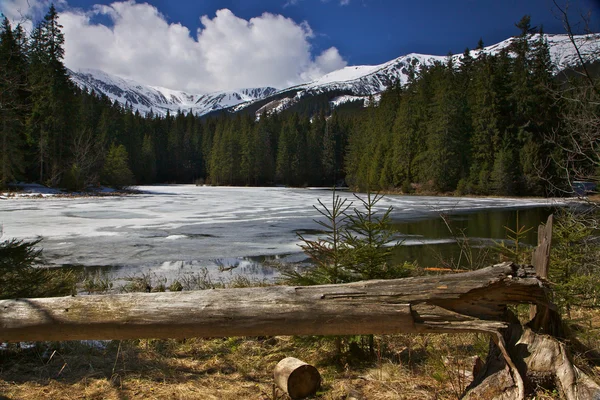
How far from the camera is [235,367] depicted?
4055mm

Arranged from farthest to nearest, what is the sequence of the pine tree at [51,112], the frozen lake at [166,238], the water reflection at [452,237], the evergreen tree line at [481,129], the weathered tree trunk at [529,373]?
the evergreen tree line at [481,129]
the pine tree at [51,112]
the water reflection at [452,237]
the frozen lake at [166,238]
the weathered tree trunk at [529,373]

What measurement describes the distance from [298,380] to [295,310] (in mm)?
612

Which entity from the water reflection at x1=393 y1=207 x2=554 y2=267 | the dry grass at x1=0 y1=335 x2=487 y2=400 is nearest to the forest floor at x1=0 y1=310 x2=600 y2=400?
the dry grass at x1=0 y1=335 x2=487 y2=400

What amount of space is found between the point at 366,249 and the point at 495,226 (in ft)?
50.6

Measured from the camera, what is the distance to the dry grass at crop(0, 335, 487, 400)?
130 inches

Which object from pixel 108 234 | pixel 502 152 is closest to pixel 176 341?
pixel 108 234

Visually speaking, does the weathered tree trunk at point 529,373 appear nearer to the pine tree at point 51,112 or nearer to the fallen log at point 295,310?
the fallen log at point 295,310

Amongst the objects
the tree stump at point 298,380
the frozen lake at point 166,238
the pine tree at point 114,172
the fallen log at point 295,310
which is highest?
the pine tree at point 114,172

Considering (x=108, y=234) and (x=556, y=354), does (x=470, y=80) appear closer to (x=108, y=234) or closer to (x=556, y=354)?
(x=108, y=234)

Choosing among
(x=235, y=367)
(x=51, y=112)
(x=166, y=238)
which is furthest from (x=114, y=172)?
(x=235, y=367)

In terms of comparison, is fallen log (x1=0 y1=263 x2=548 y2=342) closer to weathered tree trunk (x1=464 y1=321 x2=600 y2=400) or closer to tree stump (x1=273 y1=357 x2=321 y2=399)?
weathered tree trunk (x1=464 y1=321 x2=600 y2=400)

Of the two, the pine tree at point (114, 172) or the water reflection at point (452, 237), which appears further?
the pine tree at point (114, 172)

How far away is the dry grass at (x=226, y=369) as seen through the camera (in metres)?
3.31

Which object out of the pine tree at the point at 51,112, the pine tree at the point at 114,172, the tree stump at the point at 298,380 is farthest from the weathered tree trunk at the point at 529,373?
the pine tree at the point at 114,172
